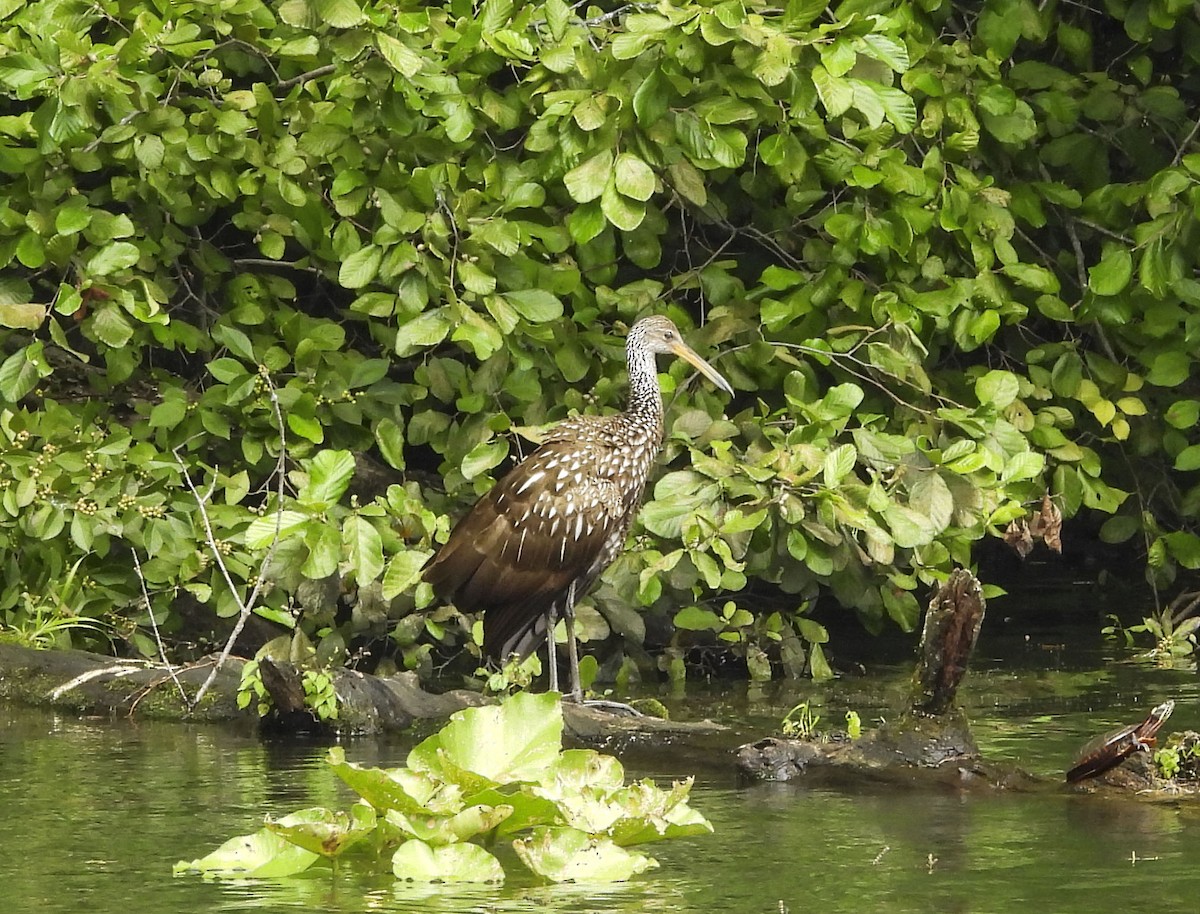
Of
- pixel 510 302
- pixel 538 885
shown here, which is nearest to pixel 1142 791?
pixel 538 885

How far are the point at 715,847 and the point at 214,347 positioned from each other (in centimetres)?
539

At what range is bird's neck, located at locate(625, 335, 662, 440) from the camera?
9883 millimetres

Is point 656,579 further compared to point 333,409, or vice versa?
point 333,409

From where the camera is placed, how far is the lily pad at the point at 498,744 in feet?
19.8

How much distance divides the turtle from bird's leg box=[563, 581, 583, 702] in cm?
254

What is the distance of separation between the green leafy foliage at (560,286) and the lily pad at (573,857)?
3.15 m

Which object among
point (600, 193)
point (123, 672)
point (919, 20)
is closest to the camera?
point (600, 193)

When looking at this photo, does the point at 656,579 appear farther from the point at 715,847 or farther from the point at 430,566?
the point at 715,847

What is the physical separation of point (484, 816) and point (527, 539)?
10.8 feet

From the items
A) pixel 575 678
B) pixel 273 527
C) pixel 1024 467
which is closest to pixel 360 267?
pixel 273 527

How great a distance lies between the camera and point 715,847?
6.45m

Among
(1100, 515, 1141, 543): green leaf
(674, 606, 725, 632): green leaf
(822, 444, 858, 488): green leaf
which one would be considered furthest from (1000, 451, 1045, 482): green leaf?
(1100, 515, 1141, 543): green leaf

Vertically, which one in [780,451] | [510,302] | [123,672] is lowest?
[123,672]

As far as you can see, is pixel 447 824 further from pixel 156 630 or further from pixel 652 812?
pixel 156 630
